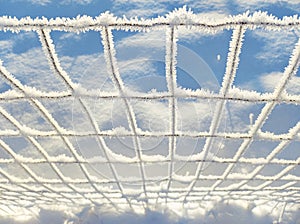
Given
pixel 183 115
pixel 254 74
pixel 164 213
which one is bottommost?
pixel 164 213

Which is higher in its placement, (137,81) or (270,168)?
(137,81)

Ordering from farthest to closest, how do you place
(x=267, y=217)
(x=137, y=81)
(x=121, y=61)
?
(x=121, y=61), (x=137, y=81), (x=267, y=217)

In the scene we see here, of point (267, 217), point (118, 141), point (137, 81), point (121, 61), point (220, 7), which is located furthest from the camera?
point (220, 7)

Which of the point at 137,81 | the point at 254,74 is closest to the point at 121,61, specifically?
the point at 137,81

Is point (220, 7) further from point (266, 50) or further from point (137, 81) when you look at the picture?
point (137, 81)

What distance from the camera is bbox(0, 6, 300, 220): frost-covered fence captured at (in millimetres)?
1013

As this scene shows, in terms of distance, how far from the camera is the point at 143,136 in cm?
167

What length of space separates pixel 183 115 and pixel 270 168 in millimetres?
808

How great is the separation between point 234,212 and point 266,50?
73.7 inches

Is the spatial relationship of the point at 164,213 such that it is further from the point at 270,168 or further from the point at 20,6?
the point at 20,6

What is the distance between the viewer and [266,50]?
3.81m

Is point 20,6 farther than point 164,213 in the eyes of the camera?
Yes

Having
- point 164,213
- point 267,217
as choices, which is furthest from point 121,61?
point 267,217

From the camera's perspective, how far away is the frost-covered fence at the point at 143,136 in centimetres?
101
